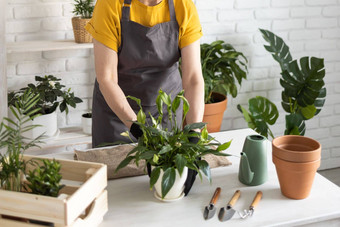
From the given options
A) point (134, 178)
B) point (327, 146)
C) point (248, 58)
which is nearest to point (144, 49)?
point (134, 178)

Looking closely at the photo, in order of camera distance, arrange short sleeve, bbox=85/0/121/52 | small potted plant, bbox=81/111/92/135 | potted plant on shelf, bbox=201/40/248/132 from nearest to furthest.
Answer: short sleeve, bbox=85/0/121/52 < small potted plant, bbox=81/111/92/135 < potted plant on shelf, bbox=201/40/248/132

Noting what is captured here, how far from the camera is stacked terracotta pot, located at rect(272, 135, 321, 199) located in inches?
60.7

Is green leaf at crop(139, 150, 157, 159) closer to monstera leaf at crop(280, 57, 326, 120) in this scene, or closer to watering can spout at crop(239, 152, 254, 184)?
watering can spout at crop(239, 152, 254, 184)

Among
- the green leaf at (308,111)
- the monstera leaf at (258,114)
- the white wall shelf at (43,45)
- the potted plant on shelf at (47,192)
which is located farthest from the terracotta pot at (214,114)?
the potted plant on shelf at (47,192)

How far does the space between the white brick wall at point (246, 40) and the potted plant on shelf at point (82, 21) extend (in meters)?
0.15

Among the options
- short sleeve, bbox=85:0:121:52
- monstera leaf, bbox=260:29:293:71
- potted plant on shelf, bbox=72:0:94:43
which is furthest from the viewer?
monstera leaf, bbox=260:29:293:71

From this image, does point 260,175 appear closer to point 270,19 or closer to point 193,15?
point 193,15

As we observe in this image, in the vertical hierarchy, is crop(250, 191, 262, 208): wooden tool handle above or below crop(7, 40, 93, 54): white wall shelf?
below

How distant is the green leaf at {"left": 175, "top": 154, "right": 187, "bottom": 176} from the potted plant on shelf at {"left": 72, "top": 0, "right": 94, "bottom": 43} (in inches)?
64.8

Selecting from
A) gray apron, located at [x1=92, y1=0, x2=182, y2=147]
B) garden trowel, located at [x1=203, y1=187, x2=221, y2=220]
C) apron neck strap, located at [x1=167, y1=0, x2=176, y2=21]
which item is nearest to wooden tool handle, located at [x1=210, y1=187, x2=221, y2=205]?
garden trowel, located at [x1=203, y1=187, x2=221, y2=220]

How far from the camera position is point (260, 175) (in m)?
1.68

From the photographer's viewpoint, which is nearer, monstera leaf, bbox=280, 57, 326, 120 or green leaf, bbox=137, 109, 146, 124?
green leaf, bbox=137, 109, 146, 124

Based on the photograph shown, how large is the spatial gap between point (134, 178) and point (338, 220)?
71cm

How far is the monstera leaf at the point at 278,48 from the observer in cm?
337
